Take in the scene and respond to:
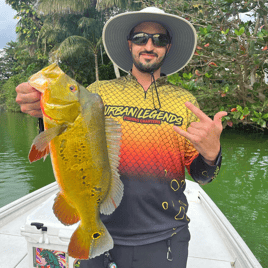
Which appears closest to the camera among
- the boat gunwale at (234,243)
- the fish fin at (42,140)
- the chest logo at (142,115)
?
the fish fin at (42,140)

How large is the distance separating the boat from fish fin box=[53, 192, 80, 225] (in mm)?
1285

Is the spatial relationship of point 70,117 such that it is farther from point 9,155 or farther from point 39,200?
point 9,155

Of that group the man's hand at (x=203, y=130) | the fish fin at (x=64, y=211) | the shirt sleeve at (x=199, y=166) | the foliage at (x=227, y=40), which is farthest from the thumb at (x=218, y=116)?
the foliage at (x=227, y=40)

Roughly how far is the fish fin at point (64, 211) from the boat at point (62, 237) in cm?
128

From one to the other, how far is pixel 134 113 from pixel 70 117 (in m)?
0.59

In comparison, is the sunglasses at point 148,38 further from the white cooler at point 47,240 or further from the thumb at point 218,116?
the white cooler at point 47,240

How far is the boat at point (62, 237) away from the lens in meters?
2.62

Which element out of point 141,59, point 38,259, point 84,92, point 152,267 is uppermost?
point 141,59

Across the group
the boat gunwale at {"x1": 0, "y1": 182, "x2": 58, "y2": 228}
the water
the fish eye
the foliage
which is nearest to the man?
the fish eye

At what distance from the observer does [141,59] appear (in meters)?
1.78

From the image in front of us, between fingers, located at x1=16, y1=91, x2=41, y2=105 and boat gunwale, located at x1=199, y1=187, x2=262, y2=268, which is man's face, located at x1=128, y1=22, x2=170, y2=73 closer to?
fingers, located at x1=16, y1=91, x2=41, y2=105

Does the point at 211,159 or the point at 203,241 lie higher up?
the point at 211,159

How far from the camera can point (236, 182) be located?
30.5 ft

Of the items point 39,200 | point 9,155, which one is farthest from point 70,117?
point 9,155
